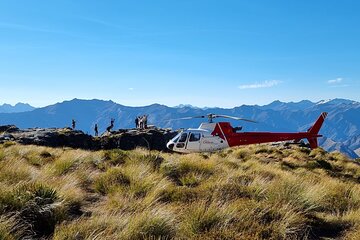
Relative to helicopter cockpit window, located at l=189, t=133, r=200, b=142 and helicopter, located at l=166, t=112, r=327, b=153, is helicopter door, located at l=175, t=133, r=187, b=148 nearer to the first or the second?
helicopter, located at l=166, t=112, r=327, b=153

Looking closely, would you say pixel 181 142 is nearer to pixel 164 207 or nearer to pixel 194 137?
pixel 194 137

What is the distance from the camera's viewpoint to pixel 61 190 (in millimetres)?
7660

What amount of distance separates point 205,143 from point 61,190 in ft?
53.4

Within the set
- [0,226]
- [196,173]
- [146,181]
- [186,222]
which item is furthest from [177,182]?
[0,226]

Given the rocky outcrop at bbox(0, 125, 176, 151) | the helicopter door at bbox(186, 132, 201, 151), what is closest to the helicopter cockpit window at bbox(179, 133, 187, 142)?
the helicopter door at bbox(186, 132, 201, 151)

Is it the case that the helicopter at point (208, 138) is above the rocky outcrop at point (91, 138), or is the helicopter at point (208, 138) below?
above

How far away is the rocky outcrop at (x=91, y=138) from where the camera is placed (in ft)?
128

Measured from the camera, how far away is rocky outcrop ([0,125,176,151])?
39.1 m

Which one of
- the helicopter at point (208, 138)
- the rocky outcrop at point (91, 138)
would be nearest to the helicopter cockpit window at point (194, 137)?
the helicopter at point (208, 138)

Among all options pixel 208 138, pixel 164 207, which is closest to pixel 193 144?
pixel 208 138

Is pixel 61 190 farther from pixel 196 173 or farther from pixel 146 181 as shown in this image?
pixel 196 173

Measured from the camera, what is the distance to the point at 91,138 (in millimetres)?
45688

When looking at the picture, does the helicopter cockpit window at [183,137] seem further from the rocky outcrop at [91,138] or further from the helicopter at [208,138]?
the rocky outcrop at [91,138]

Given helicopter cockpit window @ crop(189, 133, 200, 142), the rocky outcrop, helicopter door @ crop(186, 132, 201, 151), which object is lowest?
the rocky outcrop
